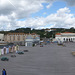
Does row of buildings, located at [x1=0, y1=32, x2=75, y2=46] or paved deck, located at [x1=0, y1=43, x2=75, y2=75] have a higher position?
row of buildings, located at [x1=0, y1=32, x2=75, y2=46]

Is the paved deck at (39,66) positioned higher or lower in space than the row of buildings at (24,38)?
lower

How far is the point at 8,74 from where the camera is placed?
21.5 meters

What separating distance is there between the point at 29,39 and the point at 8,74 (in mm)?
62345

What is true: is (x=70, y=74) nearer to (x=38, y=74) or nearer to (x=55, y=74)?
(x=55, y=74)

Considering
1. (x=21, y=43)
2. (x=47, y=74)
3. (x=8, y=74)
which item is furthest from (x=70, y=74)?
(x=21, y=43)

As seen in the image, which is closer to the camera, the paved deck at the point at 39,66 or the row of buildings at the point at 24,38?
the paved deck at the point at 39,66

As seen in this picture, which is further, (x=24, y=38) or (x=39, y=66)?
(x=24, y=38)

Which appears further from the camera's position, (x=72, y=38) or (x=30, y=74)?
(x=72, y=38)

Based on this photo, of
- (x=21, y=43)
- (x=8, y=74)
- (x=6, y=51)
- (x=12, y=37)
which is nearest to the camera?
(x=8, y=74)

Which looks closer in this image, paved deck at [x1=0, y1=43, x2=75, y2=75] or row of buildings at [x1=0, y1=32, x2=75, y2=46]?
paved deck at [x1=0, y1=43, x2=75, y2=75]

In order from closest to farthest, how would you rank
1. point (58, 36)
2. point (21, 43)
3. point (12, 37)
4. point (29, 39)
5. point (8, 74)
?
point (8, 74) < point (29, 39) < point (21, 43) < point (12, 37) < point (58, 36)

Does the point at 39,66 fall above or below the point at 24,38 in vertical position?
below

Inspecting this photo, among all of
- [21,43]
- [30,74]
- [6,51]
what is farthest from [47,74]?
[21,43]

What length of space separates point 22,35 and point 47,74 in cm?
→ 10186
